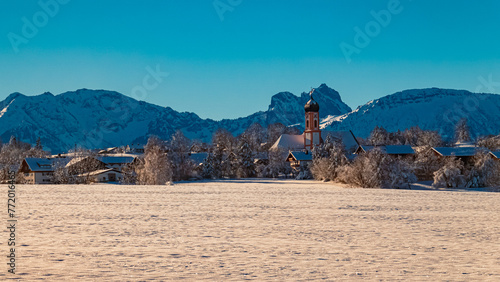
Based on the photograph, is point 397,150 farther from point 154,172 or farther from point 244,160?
point 154,172

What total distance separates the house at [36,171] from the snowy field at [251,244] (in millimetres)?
64177

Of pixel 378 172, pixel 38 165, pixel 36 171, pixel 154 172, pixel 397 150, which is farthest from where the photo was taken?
pixel 38 165

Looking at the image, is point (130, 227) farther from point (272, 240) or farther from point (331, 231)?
point (331, 231)

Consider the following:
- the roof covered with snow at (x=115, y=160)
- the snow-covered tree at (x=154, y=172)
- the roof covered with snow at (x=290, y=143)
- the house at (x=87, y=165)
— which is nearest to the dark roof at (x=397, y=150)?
the snow-covered tree at (x=154, y=172)

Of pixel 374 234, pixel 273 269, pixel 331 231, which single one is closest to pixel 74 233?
pixel 273 269

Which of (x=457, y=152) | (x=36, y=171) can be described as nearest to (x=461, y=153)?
(x=457, y=152)

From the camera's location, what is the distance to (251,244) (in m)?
17.0

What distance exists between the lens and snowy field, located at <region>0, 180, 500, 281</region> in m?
13.1

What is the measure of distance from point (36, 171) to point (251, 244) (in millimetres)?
80173

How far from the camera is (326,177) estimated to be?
7469cm

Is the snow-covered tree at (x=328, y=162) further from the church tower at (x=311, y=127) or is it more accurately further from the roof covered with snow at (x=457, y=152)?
the church tower at (x=311, y=127)

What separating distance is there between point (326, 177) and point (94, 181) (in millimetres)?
38071

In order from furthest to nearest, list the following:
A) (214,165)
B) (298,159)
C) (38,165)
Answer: (298,159), (214,165), (38,165)

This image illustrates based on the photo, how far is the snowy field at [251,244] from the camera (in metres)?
13.1
